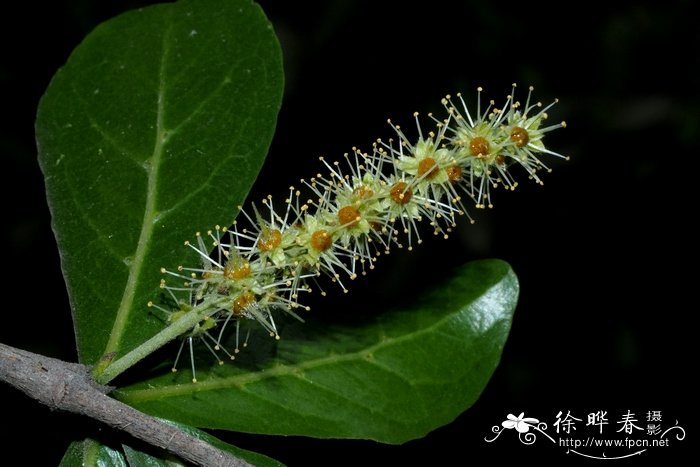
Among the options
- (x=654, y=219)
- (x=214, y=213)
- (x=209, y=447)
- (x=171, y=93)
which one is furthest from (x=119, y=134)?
(x=654, y=219)

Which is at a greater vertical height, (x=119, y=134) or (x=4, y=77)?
(x=4, y=77)

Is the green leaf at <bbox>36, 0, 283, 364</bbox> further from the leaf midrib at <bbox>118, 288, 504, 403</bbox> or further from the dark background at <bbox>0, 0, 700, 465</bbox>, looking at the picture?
the dark background at <bbox>0, 0, 700, 465</bbox>

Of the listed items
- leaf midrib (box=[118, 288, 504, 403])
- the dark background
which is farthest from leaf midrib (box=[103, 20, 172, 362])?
the dark background

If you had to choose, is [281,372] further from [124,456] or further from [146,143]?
[146,143]

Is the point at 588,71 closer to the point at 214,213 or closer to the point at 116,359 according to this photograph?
the point at 214,213

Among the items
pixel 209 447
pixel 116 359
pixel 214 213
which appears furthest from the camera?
pixel 214 213

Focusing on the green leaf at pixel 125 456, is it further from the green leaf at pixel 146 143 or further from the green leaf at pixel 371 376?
the green leaf at pixel 146 143

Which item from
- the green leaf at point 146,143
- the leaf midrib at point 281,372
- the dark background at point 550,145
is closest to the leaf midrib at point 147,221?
the green leaf at point 146,143

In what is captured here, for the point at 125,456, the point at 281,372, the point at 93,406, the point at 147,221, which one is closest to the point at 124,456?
the point at 125,456
